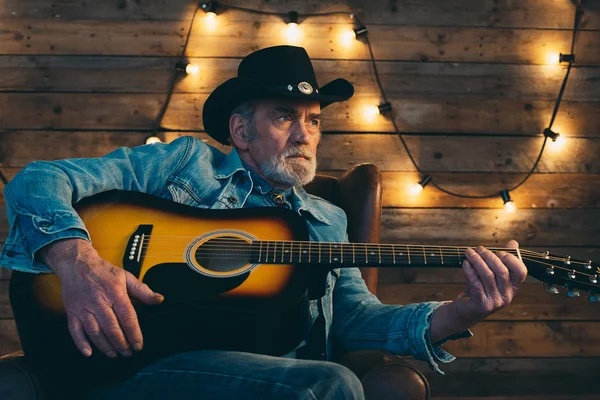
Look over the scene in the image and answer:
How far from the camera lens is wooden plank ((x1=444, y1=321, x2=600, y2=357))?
2768 mm

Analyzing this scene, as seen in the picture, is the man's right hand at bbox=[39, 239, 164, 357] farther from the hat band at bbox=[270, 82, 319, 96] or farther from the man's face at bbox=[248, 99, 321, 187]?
the hat band at bbox=[270, 82, 319, 96]

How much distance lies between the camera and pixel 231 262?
4.49ft

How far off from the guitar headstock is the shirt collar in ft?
2.29

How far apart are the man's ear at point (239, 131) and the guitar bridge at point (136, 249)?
0.63 meters

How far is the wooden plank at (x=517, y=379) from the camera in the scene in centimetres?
276

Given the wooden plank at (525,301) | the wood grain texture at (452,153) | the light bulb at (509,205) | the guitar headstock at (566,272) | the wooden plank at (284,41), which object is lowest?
the wooden plank at (525,301)

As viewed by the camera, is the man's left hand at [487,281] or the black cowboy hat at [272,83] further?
the black cowboy hat at [272,83]

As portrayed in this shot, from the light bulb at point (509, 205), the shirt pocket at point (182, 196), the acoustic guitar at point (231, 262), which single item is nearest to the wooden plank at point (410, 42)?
the light bulb at point (509, 205)

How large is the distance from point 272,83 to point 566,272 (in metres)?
1.06

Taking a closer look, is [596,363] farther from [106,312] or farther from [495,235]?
[106,312]

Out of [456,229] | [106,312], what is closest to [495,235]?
[456,229]

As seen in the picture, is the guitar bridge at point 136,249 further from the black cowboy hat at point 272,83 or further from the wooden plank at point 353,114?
the wooden plank at point 353,114

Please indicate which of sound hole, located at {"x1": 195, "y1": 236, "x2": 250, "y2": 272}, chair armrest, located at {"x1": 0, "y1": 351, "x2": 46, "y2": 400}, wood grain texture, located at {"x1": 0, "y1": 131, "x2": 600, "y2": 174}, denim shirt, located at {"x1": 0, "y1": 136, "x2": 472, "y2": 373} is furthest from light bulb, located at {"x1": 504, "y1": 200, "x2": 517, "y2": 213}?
chair armrest, located at {"x1": 0, "y1": 351, "x2": 46, "y2": 400}

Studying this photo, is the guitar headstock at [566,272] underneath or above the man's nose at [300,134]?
underneath
